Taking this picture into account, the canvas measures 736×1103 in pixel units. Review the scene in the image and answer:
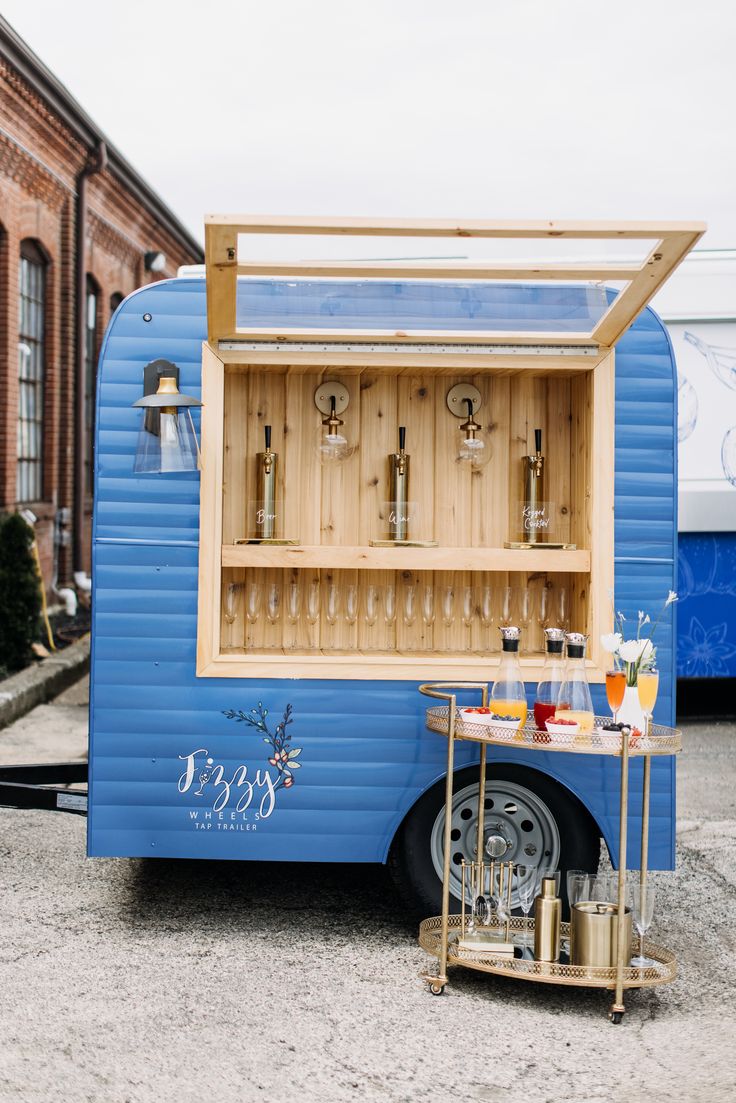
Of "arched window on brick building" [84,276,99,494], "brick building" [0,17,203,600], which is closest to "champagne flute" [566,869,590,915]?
"brick building" [0,17,203,600]

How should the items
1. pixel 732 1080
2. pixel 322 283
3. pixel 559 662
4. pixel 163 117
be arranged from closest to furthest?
1. pixel 732 1080
2. pixel 559 662
3. pixel 322 283
4. pixel 163 117

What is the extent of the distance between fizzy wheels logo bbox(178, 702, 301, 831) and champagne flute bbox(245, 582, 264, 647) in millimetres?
550

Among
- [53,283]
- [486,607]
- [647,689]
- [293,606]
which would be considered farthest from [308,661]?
[53,283]

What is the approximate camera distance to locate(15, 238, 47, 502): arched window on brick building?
13.4 m

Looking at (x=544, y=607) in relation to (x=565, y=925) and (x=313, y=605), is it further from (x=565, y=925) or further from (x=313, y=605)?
(x=565, y=925)

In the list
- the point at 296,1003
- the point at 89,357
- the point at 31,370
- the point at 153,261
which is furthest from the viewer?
the point at 153,261

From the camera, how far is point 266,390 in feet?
16.6

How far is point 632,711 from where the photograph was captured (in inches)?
164

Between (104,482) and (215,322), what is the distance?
0.71 meters

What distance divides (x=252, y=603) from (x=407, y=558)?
72 centimetres

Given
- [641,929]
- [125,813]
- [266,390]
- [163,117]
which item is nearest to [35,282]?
[163,117]

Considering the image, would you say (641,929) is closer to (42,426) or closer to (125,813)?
(125,813)

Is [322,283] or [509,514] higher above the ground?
[322,283]

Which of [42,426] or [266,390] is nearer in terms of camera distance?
[266,390]
